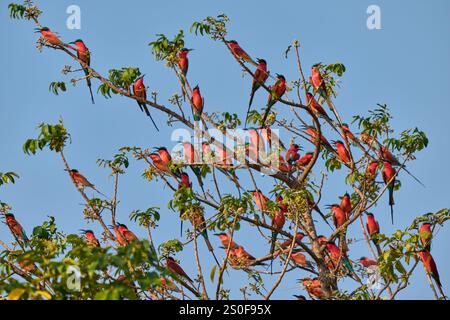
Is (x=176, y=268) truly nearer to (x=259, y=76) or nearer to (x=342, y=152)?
(x=342, y=152)

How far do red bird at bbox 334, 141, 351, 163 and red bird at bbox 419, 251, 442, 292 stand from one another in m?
1.84

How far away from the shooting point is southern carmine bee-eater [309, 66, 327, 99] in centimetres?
862

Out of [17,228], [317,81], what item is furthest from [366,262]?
[17,228]

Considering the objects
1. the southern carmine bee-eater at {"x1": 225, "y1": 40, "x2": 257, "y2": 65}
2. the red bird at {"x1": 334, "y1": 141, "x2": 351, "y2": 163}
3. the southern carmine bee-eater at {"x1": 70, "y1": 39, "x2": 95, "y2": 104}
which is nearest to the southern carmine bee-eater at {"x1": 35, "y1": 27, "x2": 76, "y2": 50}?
the southern carmine bee-eater at {"x1": 70, "y1": 39, "x2": 95, "y2": 104}

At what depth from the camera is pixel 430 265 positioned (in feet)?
24.7

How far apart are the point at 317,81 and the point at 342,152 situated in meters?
1.02

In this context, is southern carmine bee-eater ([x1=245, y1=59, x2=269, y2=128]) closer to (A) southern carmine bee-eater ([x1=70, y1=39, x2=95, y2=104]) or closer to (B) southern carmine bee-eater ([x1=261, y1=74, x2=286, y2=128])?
(B) southern carmine bee-eater ([x1=261, y1=74, x2=286, y2=128])

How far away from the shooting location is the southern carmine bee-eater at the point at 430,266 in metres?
7.13

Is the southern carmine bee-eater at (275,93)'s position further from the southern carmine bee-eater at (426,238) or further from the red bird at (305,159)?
the southern carmine bee-eater at (426,238)

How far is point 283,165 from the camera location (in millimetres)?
8883

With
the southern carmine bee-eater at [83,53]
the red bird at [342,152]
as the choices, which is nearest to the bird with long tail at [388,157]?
the red bird at [342,152]

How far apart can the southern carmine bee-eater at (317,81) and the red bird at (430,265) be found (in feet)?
7.45

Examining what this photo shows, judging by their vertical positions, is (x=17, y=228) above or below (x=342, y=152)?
below
